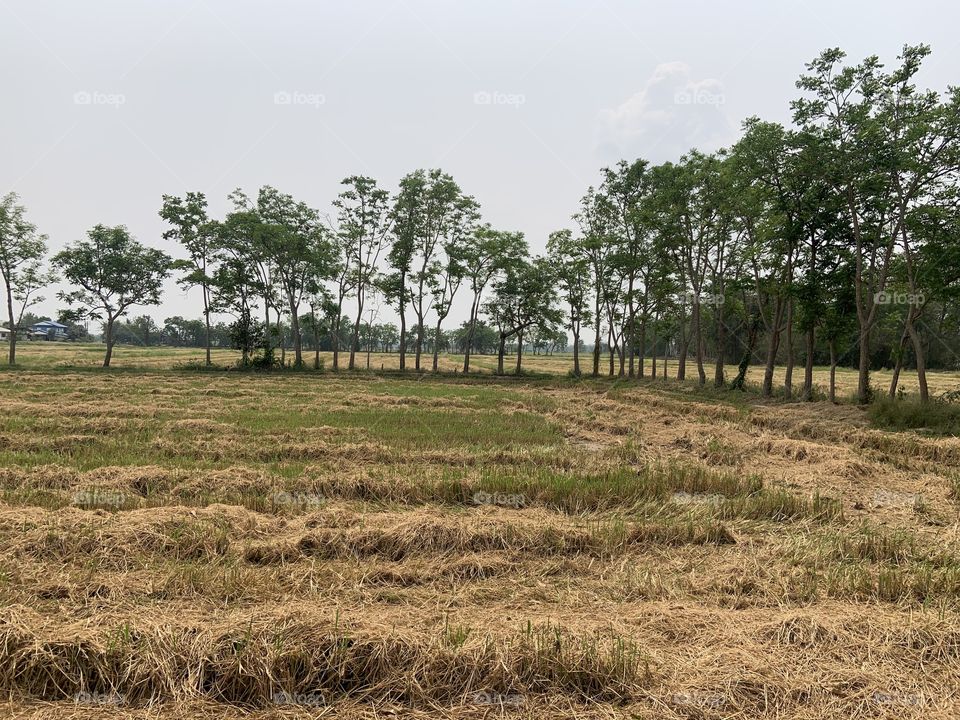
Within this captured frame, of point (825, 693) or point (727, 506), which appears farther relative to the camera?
point (727, 506)

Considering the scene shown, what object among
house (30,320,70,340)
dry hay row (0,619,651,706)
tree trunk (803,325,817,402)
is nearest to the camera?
dry hay row (0,619,651,706)

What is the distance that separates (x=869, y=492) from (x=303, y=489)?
10.1 meters

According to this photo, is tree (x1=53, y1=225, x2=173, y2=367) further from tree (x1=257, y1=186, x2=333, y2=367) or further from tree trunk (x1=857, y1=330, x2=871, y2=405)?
tree trunk (x1=857, y1=330, x2=871, y2=405)

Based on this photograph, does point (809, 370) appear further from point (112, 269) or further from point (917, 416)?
point (112, 269)

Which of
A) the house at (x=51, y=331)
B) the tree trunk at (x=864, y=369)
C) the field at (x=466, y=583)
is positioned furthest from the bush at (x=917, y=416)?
the house at (x=51, y=331)

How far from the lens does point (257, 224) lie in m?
41.1

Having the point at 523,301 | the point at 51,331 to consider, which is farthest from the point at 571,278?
the point at 51,331

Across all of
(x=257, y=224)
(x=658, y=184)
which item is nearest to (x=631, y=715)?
(x=658, y=184)

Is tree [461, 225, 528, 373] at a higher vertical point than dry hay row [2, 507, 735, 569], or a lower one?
higher

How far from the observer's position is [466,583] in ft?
16.2

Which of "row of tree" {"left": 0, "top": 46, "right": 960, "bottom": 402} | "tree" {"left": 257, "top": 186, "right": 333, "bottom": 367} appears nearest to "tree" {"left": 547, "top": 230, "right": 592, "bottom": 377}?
"row of tree" {"left": 0, "top": 46, "right": 960, "bottom": 402}

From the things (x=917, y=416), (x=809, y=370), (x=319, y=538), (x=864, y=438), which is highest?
(x=809, y=370)

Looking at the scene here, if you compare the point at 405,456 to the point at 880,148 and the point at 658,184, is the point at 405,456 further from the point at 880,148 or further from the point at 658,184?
the point at 658,184

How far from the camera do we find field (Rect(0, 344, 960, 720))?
10.8 feet
